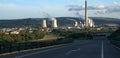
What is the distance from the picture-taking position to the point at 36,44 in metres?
56.9

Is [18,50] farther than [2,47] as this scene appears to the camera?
Yes

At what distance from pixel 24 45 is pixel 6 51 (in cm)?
889

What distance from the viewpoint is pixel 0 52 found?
37.9 meters

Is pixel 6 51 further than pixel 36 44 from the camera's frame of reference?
No

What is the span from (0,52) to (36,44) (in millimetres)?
19164

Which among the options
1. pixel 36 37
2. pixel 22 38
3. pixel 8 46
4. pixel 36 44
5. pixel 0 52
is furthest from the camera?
pixel 36 37

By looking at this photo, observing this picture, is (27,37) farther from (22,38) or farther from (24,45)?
(24,45)

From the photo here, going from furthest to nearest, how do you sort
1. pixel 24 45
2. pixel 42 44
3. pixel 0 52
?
pixel 42 44 → pixel 24 45 → pixel 0 52

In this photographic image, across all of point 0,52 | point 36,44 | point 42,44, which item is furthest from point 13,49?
point 42,44

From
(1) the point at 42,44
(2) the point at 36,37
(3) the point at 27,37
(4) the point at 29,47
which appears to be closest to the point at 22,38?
(3) the point at 27,37

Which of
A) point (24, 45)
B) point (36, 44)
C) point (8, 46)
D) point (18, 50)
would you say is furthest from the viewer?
point (36, 44)

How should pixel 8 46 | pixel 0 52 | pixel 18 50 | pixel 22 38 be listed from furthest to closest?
pixel 22 38 → pixel 18 50 → pixel 8 46 → pixel 0 52

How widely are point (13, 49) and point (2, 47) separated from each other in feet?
12.0

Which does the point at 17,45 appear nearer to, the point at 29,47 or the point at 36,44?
the point at 29,47
